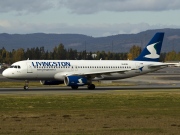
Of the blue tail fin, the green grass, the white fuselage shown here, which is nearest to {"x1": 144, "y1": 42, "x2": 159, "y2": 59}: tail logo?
the blue tail fin

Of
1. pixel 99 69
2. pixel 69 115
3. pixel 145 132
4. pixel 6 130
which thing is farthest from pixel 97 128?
pixel 99 69

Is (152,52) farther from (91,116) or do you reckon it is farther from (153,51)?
(91,116)

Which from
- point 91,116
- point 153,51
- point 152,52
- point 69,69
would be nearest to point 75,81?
point 69,69

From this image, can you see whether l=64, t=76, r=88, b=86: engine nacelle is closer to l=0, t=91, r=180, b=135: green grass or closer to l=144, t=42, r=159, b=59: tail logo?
l=144, t=42, r=159, b=59: tail logo

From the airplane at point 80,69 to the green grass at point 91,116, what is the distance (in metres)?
18.1

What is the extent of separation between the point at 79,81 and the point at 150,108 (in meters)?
26.4

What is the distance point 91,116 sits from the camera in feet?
106

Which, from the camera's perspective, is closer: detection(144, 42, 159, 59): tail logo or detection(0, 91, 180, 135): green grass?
detection(0, 91, 180, 135): green grass

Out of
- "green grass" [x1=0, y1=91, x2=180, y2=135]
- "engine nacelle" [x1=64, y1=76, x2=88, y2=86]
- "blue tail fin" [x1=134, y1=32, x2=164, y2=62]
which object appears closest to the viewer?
"green grass" [x1=0, y1=91, x2=180, y2=135]

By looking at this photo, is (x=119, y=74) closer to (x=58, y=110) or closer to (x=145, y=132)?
(x=58, y=110)

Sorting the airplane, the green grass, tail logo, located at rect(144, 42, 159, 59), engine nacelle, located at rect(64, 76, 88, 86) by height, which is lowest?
the green grass

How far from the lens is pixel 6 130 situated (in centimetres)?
2569

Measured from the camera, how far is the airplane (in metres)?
63.5

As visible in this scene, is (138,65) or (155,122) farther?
(138,65)
